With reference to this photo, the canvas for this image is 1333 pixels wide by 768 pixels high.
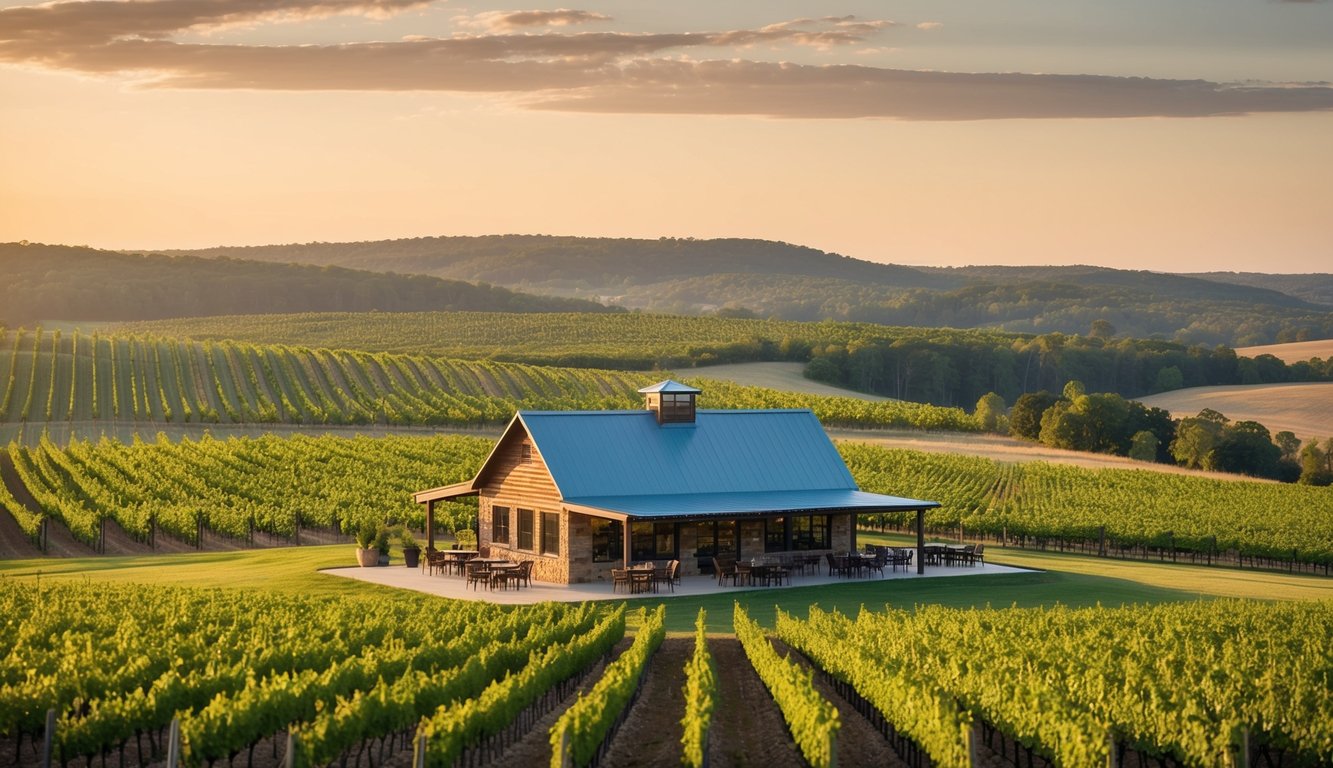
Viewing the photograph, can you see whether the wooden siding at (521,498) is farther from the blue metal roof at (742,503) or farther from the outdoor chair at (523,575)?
the blue metal roof at (742,503)

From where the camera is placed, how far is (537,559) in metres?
35.2

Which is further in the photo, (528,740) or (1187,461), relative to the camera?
(1187,461)

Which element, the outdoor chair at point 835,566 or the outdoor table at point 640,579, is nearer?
the outdoor table at point 640,579

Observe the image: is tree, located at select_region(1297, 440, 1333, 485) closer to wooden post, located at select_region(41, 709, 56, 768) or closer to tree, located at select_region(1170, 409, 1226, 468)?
tree, located at select_region(1170, 409, 1226, 468)

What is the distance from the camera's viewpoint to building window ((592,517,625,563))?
34.6 m

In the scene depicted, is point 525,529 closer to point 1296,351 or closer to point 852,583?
point 852,583

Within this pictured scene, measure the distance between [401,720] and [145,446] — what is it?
46054mm

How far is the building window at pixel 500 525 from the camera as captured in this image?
121 feet

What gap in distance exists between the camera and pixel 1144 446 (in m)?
82.0

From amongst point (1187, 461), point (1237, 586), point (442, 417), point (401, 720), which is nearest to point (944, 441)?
point (1187, 461)

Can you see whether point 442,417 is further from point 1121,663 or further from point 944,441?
point 1121,663

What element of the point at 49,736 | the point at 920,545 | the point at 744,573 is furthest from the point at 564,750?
the point at 920,545

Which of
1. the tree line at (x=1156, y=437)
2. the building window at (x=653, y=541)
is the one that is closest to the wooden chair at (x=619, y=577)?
the building window at (x=653, y=541)

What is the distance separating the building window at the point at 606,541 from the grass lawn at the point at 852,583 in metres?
3.16
